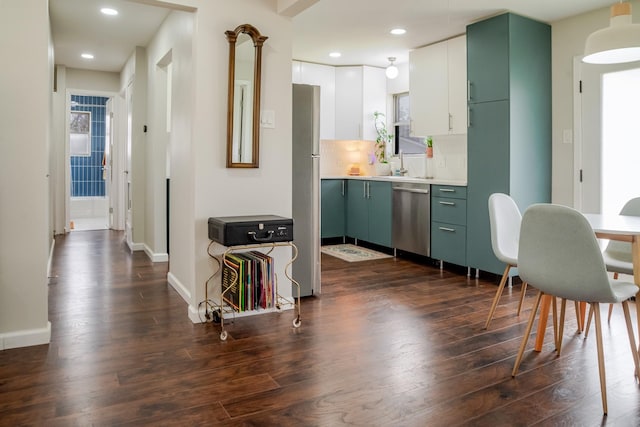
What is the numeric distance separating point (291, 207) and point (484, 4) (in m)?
2.35

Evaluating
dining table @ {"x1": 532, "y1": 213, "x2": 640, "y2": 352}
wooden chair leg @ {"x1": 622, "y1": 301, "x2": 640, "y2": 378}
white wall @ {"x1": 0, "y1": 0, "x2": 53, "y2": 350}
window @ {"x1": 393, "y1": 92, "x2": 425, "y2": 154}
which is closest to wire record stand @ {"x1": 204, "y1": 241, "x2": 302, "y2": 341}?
white wall @ {"x1": 0, "y1": 0, "x2": 53, "y2": 350}

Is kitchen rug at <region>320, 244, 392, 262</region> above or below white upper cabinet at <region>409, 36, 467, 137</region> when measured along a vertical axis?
below

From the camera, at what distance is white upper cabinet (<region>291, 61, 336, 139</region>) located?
6.34 metres

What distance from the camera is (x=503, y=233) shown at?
127 inches

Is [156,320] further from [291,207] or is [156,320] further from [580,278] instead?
[580,278]

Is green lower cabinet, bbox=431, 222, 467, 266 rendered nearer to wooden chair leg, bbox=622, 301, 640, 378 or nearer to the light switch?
the light switch

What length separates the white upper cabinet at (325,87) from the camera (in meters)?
6.34

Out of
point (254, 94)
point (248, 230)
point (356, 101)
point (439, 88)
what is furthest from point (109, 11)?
point (439, 88)

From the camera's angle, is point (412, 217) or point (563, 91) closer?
point (563, 91)

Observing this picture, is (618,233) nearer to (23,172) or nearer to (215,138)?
(215,138)

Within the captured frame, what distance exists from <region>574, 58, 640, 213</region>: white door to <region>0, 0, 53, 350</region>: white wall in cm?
415

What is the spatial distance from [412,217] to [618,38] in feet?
10.0

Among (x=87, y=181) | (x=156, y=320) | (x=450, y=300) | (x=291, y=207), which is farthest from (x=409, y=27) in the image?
(x=87, y=181)

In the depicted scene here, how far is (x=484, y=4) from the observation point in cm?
406
